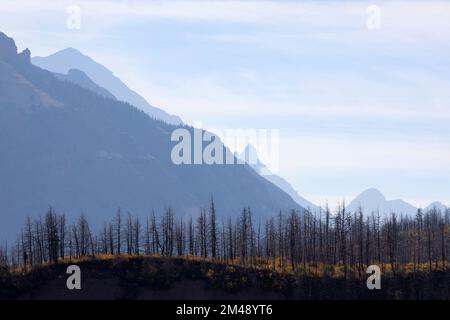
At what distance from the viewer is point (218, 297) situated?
505 ft

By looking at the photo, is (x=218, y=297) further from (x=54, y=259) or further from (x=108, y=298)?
(x=54, y=259)

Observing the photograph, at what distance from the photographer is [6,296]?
5969 inches

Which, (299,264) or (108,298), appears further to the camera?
(299,264)

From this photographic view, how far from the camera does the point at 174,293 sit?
15600 cm
